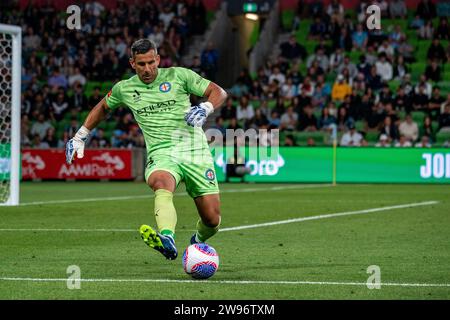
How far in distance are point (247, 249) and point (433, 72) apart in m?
19.4

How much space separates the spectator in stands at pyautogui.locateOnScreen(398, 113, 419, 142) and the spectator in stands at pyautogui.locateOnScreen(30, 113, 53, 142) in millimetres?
9955

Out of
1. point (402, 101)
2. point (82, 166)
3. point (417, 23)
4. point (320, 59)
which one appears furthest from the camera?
point (417, 23)

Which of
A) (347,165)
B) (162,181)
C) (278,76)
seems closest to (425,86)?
(347,165)

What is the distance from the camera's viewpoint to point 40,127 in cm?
3080

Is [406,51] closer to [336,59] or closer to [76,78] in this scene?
[336,59]

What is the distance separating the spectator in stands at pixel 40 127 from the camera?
100 feet

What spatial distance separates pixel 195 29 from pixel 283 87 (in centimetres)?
578

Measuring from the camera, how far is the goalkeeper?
9.45 meters

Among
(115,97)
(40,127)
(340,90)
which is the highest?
(340,90)

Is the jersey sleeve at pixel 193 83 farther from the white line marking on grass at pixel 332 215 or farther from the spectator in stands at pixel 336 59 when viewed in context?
the spectator in stands at pixel 336 59

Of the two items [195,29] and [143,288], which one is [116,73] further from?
[143,288]

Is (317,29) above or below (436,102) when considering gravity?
above

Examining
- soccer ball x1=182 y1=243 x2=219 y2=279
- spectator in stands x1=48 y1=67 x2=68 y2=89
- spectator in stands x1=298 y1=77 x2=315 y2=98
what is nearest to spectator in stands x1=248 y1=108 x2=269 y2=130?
spectator in stands x1=298 y1=77 x2=315 y2=98

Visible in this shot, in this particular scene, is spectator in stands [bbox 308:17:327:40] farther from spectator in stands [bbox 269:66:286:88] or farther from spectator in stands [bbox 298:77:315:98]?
spectator in stands [bbox 298:77:315:98]
